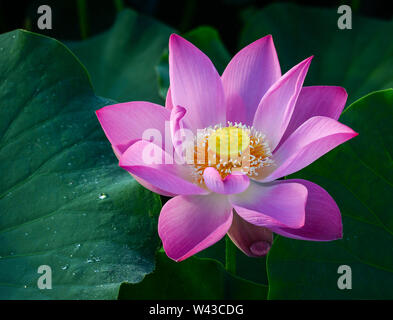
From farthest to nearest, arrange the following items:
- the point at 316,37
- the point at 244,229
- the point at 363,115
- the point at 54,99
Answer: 1. the point at 316,37
2. the point at 54,99
3. the point at 363,115
4. the point at 244,229

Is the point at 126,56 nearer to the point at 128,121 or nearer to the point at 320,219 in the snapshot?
the point at 128,121

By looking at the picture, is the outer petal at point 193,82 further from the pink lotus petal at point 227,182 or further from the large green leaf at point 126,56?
the large green leaf at point 126,56

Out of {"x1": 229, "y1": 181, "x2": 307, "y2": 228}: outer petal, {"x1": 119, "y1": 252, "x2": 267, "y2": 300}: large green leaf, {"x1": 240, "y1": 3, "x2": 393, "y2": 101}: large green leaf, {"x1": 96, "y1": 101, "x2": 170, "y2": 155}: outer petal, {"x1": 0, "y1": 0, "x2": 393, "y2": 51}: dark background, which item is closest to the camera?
{"x1": 229, "y1": 181, "x2": 307, "y2": 228}: outer petal

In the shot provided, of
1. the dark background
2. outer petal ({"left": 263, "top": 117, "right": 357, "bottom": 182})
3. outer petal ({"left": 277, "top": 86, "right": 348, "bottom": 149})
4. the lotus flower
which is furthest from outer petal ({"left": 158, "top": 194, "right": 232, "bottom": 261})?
the dark background

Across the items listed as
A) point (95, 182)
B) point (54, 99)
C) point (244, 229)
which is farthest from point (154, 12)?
point (244, 229)

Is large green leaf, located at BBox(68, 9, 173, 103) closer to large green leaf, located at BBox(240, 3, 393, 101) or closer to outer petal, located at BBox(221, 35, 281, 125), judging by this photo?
large green leaf, located at BBox(240, 3, 393, 101)

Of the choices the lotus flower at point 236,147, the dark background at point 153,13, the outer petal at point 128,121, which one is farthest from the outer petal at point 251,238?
the dark background at point 153,13

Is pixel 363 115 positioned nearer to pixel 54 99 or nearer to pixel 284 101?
pixel 284 101

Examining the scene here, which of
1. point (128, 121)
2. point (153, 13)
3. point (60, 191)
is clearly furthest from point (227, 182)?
point (153, 13)
